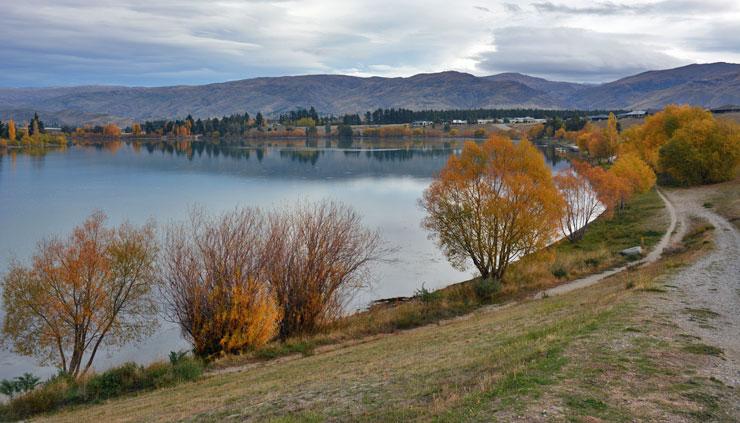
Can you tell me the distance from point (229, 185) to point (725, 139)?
184ft

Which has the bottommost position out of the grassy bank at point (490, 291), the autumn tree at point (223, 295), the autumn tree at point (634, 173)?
the grassy bank at point (490, 291)

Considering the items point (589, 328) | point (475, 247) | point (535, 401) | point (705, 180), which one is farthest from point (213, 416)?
point (705, 180)

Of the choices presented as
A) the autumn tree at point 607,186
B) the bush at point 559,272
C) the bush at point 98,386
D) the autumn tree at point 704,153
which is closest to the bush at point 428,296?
the bush at point 559,272

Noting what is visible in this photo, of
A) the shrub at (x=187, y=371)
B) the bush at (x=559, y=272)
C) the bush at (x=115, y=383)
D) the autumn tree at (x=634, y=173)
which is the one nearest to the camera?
the bush at (x=115, y=383)

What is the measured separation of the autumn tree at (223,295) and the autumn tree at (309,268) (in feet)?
2.46

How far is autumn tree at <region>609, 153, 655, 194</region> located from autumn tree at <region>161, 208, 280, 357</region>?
137 ft

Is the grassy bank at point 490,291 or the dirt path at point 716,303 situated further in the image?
the grassy bank at point 490,291

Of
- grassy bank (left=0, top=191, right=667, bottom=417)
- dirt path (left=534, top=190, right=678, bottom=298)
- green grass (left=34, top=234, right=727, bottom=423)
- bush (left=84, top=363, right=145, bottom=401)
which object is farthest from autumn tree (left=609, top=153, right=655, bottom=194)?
bush (left=84, top=363, right=145, bottom=401)

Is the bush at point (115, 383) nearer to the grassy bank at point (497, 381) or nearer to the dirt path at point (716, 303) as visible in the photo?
the grassy bank at point (497, 381)

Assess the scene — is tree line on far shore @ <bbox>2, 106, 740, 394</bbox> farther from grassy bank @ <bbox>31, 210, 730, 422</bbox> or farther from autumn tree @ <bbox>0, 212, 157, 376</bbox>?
grassy bank @ <bbox>31, 210, 730, 422</bbox>

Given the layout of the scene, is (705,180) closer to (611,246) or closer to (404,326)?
(611,246)

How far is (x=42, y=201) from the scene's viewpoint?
Result: 54156mm

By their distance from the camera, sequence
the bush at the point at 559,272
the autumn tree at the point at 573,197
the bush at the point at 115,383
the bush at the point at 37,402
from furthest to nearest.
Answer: the autumn tree at the point at 573,197 < the bush at the point at 559,272 < the bush at the point at 115,383 < the bush at the point at 37,402

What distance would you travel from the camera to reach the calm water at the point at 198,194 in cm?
3456
